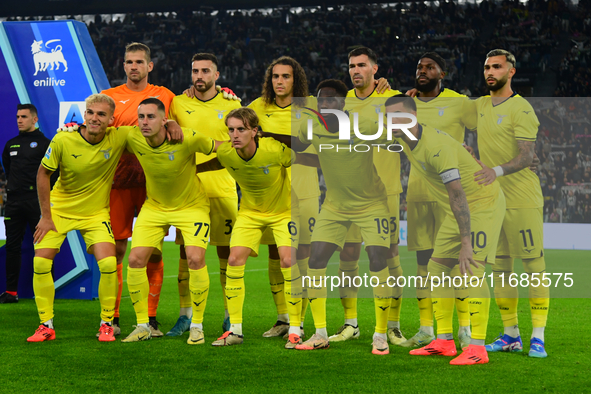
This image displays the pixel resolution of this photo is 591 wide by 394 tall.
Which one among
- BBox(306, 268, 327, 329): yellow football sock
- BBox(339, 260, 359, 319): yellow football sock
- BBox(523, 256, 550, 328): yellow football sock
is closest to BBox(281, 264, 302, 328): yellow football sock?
BBox(306, 268, 327, 329): yellow football sock

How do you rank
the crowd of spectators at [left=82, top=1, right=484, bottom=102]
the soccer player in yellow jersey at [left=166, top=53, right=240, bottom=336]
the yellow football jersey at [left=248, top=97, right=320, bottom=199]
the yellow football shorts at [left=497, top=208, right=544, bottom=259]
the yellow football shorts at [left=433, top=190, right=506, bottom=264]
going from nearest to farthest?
the yellow football shorts at [left=433, top=190, right=506, bottom=264], the yellow football shorts at [left=497, top=208, right=544, bottom=259], the yellow football jersey at [left=248, top=97, right=320, bottom=199], the soccer player in yellow jersey at [left=166, top=53, right=240, bottom=336], the crowd of spectators at [left=82, top=1, right=484, bottom=102]

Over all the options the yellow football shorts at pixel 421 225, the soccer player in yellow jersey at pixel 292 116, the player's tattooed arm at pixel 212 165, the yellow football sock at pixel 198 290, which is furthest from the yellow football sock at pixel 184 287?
the yellow football shorts at pixel 421 225

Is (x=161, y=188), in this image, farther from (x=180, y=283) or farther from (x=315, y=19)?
(x=315, y=19)

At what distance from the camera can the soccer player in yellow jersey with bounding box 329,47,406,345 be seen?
5438 millimetres

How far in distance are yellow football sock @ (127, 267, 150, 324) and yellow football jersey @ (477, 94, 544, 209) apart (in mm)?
2945

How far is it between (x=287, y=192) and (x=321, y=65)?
1689cm

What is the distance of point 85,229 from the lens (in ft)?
18.2

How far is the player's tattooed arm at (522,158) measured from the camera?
16.2 feet

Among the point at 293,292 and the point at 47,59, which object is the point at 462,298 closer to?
the point at 293,292

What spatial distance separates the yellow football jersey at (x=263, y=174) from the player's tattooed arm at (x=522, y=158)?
1757 millimetres

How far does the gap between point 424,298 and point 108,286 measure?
2661 mm

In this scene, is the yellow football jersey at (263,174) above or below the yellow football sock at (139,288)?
above

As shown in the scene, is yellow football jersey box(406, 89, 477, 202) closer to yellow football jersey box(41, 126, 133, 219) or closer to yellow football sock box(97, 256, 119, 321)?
yellow football jersey box(41, 126, 133, 219)

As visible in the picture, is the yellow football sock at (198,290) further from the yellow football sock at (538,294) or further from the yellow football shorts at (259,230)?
the yellow football sock at (538,294)
